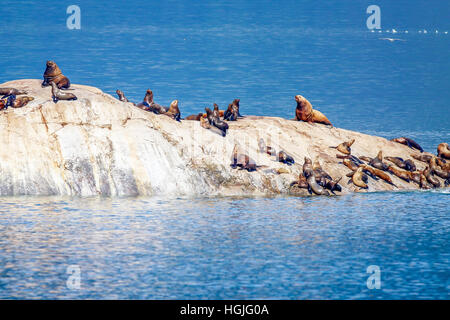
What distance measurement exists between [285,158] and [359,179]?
11.5ft

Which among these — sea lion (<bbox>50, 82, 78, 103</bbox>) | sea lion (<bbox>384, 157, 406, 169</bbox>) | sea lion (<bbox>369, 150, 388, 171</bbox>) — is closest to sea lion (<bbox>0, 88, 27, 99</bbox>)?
sea lion (<bbox>50, 82, 78, 103</bbox>)

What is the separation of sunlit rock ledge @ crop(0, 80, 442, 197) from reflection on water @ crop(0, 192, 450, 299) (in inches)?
48.3

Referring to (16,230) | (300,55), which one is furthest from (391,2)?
(16,230)

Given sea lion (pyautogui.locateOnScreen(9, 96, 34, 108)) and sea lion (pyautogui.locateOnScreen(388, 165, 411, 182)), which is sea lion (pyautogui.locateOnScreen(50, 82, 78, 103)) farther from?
sea lion (pyautogui.locateOnScreen(388, 165, 411, 182))

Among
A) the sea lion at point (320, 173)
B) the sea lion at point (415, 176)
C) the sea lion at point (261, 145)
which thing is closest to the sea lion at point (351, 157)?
the sea lion at point (320, 173)

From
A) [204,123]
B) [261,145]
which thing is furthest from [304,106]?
[204,123]

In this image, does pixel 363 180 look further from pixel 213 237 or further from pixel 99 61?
pixel 99 61

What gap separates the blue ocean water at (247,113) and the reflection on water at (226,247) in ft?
0.27

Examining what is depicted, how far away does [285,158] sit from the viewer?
37.8 m

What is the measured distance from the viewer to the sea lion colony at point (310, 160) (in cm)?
3681

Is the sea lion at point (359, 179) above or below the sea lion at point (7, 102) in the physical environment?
below

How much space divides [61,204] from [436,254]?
49.2ft

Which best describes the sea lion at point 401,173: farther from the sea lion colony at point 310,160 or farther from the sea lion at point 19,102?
the sea lion at point 19,102

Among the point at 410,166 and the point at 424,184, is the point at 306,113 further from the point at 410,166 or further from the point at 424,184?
the point at 424,184
